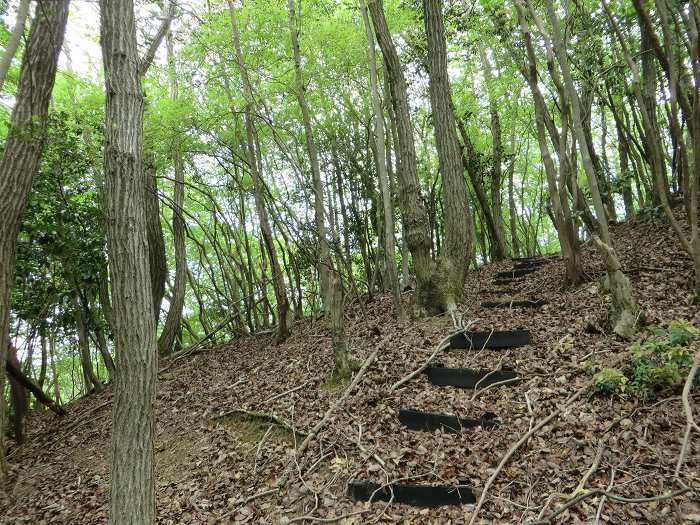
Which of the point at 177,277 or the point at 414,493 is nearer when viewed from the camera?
the point at 414,493

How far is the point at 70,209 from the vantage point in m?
7.14

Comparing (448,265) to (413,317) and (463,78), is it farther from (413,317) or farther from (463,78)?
(463,78)

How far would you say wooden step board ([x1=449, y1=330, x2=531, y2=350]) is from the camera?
527cm

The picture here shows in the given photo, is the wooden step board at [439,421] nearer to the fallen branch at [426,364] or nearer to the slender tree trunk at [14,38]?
the fallen branch at [426,364]

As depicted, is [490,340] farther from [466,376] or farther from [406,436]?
[406,436]

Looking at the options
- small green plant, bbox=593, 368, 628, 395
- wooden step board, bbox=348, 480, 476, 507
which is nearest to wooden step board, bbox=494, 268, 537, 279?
small green plant, bbox=593, 368, 628, 395

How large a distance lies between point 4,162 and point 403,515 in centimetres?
505

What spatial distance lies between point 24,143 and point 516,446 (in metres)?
5.54

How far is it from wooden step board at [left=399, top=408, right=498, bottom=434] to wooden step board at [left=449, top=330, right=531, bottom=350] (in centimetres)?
139

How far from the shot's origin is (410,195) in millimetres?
6695

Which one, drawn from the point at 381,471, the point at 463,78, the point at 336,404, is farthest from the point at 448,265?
the point at 463,78

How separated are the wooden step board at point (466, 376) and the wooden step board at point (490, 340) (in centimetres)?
68

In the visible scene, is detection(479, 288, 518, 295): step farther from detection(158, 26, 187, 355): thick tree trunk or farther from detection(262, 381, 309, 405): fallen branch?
detection(158, 26, 187, 355): thick tree trunk

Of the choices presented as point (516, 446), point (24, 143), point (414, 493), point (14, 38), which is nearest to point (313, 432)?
point (414, 493)
